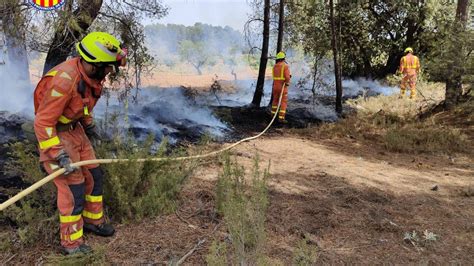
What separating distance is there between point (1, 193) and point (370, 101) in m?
10.5

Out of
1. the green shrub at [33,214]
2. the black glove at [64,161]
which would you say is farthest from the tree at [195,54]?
the black glove at [64,161]

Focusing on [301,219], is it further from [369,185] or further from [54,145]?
[54,145]

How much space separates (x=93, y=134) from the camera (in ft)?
12.3

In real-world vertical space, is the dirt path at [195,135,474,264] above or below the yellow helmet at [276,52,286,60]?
below

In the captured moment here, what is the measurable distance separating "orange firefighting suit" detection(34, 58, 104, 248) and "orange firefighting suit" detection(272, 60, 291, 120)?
6.94 metres

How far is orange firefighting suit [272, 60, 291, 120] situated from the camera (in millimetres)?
9906

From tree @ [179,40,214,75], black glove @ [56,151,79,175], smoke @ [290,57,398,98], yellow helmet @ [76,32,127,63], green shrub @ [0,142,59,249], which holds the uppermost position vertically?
tree @ [179,40,214,75]

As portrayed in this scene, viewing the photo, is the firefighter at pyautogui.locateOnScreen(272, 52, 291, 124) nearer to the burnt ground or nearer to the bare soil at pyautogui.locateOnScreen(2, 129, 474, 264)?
the burnt ground

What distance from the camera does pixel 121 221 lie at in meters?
3.73

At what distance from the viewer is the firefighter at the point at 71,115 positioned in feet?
9.66

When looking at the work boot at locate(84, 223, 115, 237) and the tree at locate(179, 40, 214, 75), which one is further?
the tree at locate(179, 40, 214, 75)

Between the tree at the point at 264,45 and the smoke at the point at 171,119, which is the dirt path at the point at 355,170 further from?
the tree at the point at 264,45

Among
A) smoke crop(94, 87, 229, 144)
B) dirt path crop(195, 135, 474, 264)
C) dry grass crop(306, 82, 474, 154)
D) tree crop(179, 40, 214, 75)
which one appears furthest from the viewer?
tree crop(179, 40, 214, 75)

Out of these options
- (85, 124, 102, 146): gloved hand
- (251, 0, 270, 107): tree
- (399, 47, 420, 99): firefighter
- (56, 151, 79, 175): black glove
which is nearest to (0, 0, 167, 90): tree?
(85, 124, 102, 146): gloved hand
